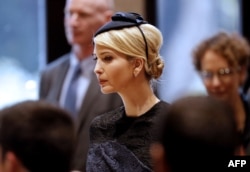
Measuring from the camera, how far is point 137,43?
5.86 ft

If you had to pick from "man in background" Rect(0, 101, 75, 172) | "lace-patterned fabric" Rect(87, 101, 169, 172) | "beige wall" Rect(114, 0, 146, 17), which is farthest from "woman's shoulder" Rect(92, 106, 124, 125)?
"beige wall" Rect(114, 0, 146, 17)

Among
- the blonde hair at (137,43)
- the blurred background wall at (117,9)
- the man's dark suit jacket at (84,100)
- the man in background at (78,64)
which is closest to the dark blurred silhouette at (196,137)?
the blonde hair at (137,43)

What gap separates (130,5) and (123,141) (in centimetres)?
185

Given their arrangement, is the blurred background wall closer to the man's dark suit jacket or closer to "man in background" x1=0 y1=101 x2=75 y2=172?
the man's dark suit jacket

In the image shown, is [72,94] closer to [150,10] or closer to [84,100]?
[84,100]

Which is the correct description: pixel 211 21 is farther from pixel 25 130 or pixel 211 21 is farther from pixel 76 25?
pixel 25 130

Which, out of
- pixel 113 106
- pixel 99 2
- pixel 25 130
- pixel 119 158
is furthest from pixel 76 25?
pixel 25 130

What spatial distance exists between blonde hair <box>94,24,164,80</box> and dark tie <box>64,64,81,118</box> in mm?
891

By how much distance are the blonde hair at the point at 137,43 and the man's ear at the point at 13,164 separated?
56 cm

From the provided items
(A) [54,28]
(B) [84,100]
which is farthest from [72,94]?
(A) [54,28]

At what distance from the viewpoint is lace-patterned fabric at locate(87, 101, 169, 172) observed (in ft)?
5.60

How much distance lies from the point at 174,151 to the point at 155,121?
52 centimetres

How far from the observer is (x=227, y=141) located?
4.06 ft

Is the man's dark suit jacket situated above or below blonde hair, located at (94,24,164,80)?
below
